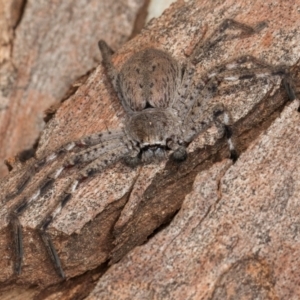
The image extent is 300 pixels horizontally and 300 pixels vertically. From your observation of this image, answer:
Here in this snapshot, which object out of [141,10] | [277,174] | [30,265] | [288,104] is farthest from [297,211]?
[141,10]

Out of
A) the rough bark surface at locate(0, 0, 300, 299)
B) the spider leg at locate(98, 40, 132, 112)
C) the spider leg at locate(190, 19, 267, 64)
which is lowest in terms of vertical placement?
the rough bark surface at locate(0, 0, 300, 299)

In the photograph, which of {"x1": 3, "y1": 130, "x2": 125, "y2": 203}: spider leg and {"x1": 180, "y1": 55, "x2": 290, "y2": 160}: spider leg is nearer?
{"x1": 180, "y1": 55, "x2": 290, "y2": 160}: spider leg

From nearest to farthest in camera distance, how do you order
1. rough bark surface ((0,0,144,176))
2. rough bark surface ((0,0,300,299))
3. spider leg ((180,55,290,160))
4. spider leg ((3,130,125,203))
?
rough bark surface ((0,0,300,299)) < spider leg ((180,55,290,160)) < spider leg ((3,130,125,203)) < rough bark surface ((0,0,144,176))

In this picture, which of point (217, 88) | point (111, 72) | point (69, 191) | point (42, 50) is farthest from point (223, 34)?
point (42, 50)

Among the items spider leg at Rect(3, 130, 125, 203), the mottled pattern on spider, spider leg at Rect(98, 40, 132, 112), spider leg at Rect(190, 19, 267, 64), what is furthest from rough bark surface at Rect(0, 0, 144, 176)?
spider leg at Rect(190, 19, 267, 64)

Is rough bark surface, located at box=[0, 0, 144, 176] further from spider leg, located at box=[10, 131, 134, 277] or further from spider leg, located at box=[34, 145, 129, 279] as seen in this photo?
spider leg, located at box=[34, 145, 129, 279]

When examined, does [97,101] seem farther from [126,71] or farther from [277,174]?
[277,174]

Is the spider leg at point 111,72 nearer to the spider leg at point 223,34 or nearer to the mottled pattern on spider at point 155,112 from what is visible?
the mottled pattern on spider at point 155,112

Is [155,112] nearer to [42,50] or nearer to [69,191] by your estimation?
[69,191]
